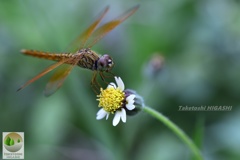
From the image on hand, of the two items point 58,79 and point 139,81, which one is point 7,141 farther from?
point 139,81

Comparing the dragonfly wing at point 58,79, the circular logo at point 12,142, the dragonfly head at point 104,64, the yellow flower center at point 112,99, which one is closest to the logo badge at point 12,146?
the circular logo at point 12,142

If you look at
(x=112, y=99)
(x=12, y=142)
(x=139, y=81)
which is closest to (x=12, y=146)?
(x=12, y=142)

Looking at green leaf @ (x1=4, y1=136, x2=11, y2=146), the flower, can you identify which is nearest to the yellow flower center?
the flower

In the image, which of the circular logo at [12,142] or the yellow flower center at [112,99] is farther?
the circular logo at [12,142]

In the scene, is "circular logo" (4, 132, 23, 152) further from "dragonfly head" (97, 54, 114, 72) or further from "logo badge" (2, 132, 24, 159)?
"dragonfly head" (97, 54, 114, 72)

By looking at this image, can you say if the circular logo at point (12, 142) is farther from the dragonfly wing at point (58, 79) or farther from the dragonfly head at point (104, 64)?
the dragonfly head at point (104, 64)

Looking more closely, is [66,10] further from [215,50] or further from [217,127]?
[217,127]
